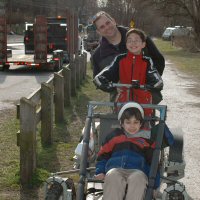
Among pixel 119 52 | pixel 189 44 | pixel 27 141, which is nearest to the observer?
pixel 27 141

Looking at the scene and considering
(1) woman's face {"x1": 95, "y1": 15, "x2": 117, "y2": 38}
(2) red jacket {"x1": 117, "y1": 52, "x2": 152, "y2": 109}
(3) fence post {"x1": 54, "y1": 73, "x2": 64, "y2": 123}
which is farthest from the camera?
(3) fence post {"x1": 54, "y1": 73, "x2": 64, "y2": 123}

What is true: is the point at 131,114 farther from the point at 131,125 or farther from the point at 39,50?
the point at 39,50

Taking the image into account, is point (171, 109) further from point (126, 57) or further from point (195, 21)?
point (195, 21)

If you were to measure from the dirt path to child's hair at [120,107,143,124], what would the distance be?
1.81 metres

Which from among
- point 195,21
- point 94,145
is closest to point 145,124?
point 94,145

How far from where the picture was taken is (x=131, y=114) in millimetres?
4738

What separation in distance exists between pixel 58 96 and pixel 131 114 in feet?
17.6

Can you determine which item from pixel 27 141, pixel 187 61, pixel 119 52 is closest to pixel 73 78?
pixel 119 52

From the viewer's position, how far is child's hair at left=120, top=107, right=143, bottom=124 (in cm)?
474

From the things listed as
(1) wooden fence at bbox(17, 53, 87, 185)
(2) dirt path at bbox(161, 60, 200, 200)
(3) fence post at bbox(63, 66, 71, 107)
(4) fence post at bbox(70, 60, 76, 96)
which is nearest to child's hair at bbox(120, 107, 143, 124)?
(1) wooden fence at bbox(17, 53, 87, 185)

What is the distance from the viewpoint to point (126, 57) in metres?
5.81

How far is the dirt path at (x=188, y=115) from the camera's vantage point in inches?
271

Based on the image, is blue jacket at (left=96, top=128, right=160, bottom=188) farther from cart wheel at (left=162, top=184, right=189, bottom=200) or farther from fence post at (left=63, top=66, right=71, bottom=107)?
fence post at (left=63, top=66, right=71, bottom=107)

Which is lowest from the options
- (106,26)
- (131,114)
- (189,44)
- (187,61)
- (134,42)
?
(187,61)
